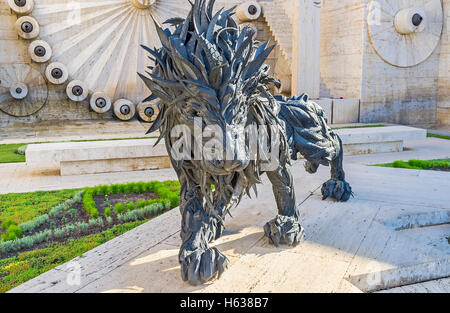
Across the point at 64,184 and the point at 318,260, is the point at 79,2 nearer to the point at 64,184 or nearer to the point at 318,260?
the point at 64,184

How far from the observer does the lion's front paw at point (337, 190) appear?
3549 mm

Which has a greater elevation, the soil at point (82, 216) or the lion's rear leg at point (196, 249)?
the lion's rear leg at point (196, 249)

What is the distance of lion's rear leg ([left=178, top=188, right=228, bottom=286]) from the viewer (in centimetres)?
206

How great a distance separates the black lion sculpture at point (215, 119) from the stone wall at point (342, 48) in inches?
347

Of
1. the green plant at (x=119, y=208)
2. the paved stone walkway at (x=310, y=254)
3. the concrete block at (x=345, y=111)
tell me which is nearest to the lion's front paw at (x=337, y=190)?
the paved stone walkway at (x=310, y=254)

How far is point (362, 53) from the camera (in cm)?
1027

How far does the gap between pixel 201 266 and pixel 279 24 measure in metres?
10.1

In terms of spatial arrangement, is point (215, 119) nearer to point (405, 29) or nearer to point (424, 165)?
point (424, 165)

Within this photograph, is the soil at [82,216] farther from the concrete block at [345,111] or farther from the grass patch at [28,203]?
the concrete block at [345,111]

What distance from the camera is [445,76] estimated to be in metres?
11.1

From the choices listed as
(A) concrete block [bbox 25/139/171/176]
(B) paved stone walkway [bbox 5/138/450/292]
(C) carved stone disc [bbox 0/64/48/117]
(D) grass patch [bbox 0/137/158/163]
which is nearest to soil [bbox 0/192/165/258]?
(B) paved stone walkway [bbox 5/138/450/292]

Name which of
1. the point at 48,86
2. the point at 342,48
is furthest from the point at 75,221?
the point at 342,48
